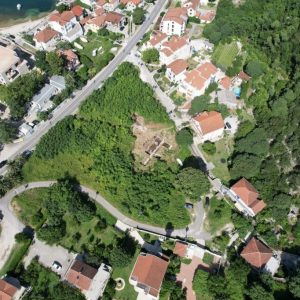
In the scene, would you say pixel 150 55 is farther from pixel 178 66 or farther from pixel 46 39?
pixel 46 39

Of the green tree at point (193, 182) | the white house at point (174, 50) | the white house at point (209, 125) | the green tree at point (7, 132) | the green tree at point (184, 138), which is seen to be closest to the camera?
the green tree at point (193, 182)

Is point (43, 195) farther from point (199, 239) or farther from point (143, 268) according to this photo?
point (199, 239)

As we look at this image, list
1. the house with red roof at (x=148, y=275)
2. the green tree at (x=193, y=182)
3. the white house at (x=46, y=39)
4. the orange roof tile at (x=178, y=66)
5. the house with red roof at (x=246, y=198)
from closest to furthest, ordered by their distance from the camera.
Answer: the house with red roof at (x=148, y=275) → the green tree at (x=193, y=182) → the house with red roof at (x=246, y=198) → the orange roof tile at (x=178, y=66) → the white house at (x=46, y=39)

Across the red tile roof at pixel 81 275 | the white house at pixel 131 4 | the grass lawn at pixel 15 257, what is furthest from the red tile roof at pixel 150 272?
the white house at pixel 131 4

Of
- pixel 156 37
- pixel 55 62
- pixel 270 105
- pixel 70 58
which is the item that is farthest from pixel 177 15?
pixel 270 105

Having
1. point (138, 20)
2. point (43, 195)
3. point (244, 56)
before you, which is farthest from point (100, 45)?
point (43, 195)

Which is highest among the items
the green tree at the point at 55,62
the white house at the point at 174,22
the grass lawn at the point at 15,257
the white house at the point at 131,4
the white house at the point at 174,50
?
the white house at the point at 131,4

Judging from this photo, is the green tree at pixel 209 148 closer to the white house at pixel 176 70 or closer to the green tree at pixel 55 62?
the white house at pixel 176 70

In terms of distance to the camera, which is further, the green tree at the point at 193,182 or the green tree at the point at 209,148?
the green tree at the point at 209,148
